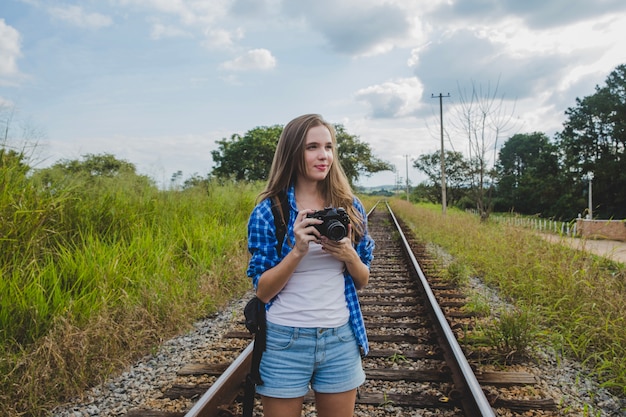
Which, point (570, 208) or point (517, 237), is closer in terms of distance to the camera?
point (517, 237)

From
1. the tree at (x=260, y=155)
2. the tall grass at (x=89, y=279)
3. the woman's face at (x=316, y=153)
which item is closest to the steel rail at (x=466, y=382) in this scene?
the woman's face at (x=316, y=153)

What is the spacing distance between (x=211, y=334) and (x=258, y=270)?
286cm

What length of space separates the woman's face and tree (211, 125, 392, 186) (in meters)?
26.5

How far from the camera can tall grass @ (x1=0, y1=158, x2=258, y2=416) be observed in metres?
3.09

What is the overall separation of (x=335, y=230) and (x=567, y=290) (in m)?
4.21

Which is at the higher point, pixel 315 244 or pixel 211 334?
pixel 315 244

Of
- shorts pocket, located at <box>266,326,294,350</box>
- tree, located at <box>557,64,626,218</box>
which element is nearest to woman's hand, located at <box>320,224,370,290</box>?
shorts pocket, located at <box>266,326,294,350</box>

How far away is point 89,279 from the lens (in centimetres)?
423

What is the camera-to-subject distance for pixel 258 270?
1552 mm

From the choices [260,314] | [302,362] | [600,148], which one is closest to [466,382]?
[302,362]

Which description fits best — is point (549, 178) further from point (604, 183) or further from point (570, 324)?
point (570, 324)

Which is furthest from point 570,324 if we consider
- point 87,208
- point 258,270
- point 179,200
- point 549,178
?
point 549,178

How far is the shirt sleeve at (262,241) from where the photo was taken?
1532mm

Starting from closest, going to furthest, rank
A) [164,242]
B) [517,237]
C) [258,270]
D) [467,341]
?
[258,270]
[467,341]
[164,242]
[517,237]
